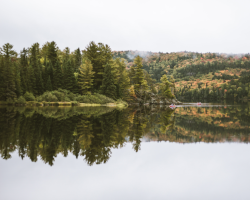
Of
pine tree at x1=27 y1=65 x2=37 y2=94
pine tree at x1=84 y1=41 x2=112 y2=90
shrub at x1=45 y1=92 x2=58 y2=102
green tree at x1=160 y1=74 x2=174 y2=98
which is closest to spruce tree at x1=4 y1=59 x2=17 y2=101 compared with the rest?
pine tree at x1=27 y1=65 x2=37 y2=94

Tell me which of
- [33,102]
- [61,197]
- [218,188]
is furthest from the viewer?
[33,102]

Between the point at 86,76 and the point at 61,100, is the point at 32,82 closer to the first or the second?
the point at 61,100

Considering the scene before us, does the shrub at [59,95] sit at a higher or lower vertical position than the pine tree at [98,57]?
lower

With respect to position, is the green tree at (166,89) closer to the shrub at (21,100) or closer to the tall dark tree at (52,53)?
the tall dark tree at (52,53)

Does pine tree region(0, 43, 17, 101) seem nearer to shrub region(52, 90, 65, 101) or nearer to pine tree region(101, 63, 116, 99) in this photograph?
shrub region(52, 90, 65, 101)

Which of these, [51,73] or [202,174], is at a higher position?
[51,73]

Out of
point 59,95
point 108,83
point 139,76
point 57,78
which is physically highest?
point 139,76

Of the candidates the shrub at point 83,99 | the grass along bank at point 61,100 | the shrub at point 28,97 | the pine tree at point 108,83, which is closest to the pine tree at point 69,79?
the grass along bank at point 61,100

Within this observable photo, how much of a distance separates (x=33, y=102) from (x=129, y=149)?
132 feet

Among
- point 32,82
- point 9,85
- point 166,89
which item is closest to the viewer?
point 9,85

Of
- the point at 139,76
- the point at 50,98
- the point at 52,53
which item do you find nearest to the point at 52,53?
the point at 52,53

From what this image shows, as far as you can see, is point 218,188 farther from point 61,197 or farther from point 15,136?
point 15,136

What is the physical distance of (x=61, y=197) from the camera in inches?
179

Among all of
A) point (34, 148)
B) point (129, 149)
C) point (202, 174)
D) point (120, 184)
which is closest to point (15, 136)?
point (34, 148)
